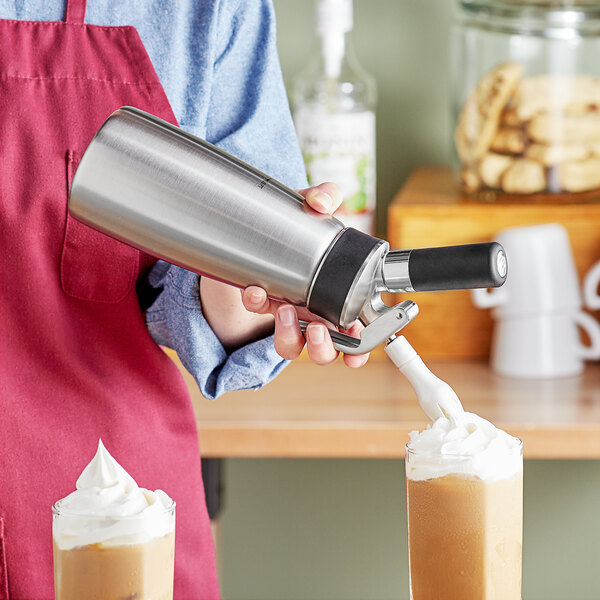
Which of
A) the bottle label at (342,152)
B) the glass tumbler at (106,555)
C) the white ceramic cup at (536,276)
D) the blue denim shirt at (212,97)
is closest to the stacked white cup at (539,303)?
the white ceramic cup at (536,276)

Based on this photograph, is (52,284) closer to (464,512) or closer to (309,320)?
(309,320)

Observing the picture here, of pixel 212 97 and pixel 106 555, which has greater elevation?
pixel 212 97

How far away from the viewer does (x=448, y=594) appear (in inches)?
26.9

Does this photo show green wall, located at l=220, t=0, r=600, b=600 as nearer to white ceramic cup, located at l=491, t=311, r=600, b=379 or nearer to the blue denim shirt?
white ceramic cup, located at l=491, t=311, r=600, b=379

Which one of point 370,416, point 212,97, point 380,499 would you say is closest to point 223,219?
point 212,97

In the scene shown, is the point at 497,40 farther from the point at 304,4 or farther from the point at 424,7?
the point at 304,4

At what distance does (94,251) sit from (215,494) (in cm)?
91

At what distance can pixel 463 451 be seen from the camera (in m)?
0.69

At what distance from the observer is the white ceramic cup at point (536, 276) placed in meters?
1.51

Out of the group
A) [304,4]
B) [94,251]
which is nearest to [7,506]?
[94,251]

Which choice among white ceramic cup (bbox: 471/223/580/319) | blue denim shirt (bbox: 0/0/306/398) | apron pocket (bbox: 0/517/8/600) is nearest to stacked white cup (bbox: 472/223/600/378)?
white ceramic cup (bbox: 471/223/580/319)

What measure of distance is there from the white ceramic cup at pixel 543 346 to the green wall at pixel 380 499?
358 mm

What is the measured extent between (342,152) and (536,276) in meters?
0.38

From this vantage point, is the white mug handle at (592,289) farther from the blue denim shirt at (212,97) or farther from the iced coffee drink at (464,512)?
the iced coffee drink at (464,512)
